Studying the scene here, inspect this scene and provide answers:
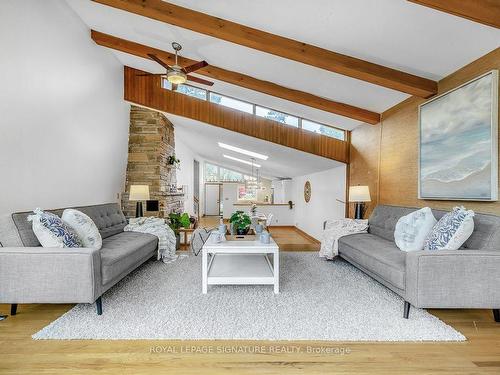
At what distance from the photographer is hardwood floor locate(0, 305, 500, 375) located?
5.20ft

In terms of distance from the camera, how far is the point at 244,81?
423 centimetres

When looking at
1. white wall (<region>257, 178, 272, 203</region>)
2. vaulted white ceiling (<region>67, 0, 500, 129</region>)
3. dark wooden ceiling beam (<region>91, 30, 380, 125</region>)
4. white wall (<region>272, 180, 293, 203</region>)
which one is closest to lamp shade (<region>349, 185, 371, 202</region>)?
dark wooden ceiling beam (<region>91, 30, 380, 125</region>)

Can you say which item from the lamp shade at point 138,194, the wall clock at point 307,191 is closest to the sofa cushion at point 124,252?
the lamp shade at point 138,194

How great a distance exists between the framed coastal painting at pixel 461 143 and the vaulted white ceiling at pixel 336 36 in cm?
36

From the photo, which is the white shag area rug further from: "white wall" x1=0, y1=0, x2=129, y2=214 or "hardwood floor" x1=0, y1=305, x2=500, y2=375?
"white wall" x1=0, y1=0, x2=129, y2=214

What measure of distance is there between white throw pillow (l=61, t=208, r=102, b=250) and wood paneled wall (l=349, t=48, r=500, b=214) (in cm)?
381

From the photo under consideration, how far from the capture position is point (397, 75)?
310 cm

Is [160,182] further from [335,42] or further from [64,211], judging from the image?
[335,42]

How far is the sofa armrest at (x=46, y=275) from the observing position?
2.05 metres

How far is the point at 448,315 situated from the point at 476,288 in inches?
16.9

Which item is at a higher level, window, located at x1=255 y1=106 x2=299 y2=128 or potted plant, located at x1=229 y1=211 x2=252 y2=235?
window, located at x1=255 y1=106 x2=299 y2=128

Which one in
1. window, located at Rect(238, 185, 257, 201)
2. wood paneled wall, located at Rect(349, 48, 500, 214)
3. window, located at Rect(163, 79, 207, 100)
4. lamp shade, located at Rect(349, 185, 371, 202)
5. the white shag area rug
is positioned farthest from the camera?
window, located at Rect(238, 185, 257, 201)

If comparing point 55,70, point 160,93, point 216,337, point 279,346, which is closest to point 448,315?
point 279,346

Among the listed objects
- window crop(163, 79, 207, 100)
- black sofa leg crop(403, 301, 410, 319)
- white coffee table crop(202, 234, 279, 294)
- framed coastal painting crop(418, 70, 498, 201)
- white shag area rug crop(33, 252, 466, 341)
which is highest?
window crop(163, 79, 207, 100)
